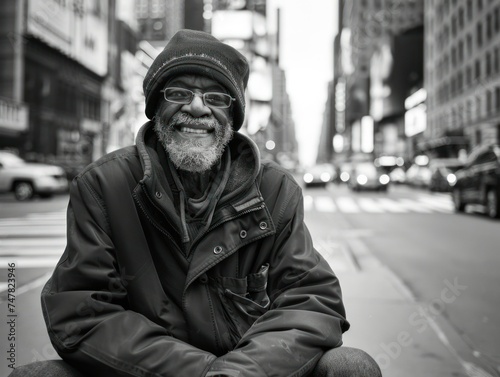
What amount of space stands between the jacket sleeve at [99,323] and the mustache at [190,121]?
19.6 inches

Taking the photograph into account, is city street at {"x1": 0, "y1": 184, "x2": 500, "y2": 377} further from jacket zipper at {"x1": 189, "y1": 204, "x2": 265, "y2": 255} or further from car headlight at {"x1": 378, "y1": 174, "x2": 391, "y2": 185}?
car headlight at {"x1": 378, "y1": 174, "x2": 391, "y2": 185}

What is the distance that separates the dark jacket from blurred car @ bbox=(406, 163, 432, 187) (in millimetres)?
32535

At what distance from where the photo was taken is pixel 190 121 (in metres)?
2.40

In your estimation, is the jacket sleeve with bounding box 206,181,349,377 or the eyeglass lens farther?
the eyeglass lens

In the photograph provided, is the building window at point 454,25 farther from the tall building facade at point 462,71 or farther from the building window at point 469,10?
the building window at point 469,10

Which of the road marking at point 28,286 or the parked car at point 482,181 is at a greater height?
the parked car at point 482,181

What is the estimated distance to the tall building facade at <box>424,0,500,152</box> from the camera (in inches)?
1758

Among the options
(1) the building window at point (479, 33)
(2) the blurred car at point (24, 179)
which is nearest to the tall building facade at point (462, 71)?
(1) the building window at point (479, 33)

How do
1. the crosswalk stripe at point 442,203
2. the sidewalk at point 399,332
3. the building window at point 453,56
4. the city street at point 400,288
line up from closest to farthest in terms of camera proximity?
the sidewalk at point 399,332 < the city street at point 400,288 < the crosswalk stripe at point 442,203 < the building window at point 453,56

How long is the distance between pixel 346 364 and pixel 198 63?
1.24 m

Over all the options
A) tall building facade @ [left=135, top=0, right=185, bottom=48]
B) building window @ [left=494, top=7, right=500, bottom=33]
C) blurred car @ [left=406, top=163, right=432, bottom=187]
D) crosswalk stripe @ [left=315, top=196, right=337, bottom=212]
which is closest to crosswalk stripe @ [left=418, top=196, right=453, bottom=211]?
crosswalk stripe @ [left=315, top=196, right=337, bottom=212]

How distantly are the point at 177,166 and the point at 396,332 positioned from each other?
9.66 feet

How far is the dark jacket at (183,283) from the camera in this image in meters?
1.92

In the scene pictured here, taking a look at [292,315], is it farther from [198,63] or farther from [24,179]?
[24,179]
